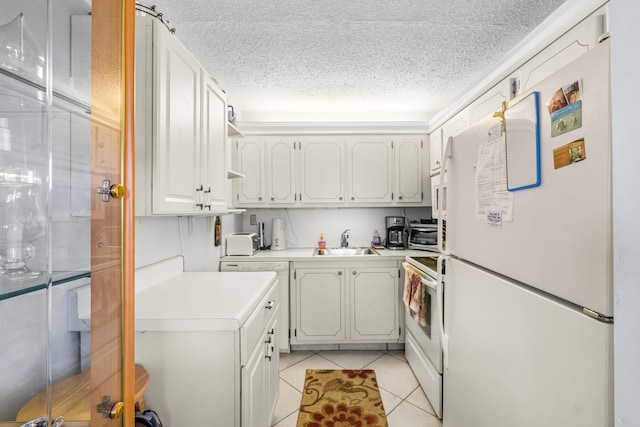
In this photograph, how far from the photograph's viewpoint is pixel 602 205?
0.57 meters

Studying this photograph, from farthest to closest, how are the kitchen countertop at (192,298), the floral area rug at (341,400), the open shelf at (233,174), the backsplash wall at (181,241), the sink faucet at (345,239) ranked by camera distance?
the sink faucet at (345,239), the open shelf at (233,174), the floral area rug at (341,400), the backsplash wall at (181,241), the kitchen countertop at (192,298)

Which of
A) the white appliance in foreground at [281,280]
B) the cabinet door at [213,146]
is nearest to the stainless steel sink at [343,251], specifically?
the white appliance in foreground at [281,280]

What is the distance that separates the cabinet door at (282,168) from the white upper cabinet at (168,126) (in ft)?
4.68

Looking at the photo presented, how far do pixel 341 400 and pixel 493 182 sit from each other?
5.98 feet

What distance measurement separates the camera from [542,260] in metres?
0.75

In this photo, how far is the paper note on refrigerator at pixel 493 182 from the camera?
908 millimetres

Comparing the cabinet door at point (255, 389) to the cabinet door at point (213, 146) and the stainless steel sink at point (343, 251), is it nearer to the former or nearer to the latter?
the cabinet door at point (213, 146)

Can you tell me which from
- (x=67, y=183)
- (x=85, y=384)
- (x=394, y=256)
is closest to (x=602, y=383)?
(x=85, y=384)

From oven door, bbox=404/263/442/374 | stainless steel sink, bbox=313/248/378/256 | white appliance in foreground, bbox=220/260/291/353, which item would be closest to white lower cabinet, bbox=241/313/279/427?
white appliance in foreground, bbox=220/260/291/353

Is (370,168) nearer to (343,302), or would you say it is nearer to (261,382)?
(343,302)

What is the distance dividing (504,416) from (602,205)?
74 centimetres

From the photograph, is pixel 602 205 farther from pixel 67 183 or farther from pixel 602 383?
pixel 67 183

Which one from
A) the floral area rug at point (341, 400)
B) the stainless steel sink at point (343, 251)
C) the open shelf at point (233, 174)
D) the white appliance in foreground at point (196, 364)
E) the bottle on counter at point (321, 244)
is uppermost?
the open shelf at point (233, 174)

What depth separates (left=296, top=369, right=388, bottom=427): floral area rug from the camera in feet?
6.03
